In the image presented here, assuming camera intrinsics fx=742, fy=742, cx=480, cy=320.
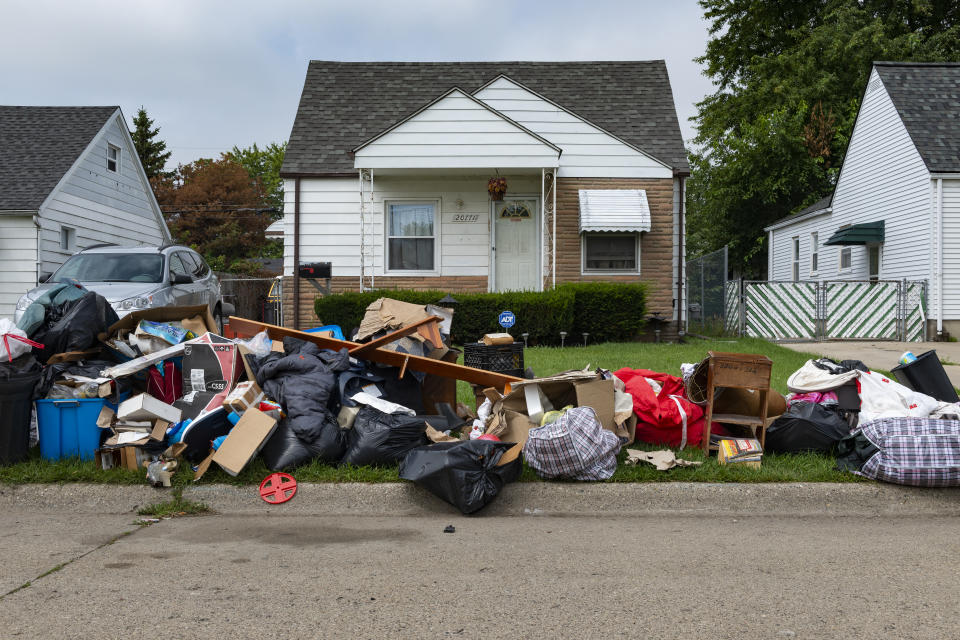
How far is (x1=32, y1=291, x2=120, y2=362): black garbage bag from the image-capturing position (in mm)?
5930

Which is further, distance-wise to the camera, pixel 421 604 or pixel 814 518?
pixel 814 518

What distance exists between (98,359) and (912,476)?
617 cm

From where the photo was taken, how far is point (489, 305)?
550 inches

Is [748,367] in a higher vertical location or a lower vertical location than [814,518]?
higher

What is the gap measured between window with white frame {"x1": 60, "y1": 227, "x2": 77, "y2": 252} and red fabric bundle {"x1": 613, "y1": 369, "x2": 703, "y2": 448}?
1779 cm

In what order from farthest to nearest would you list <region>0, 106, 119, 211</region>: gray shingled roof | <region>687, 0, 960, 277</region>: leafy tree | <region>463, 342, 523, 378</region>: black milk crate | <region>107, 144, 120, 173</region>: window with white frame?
<region>687, 0, 960, 277</region>: leafy tree → <region>107, 144, 120, 173</region>: window with white frame → <region>0, 106, 119, 211</region>: gray shingled roof → <region>463, 342, 523, 378</region>: black milk crate

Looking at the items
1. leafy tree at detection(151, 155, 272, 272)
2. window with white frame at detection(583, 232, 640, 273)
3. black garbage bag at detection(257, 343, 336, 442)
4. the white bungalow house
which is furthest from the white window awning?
leafy tree at detection(151, 155, 272, 272)

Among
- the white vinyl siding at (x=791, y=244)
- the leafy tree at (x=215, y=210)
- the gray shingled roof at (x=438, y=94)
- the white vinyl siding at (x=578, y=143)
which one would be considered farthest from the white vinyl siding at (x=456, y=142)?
the leafy tree at (x=215, y=210)

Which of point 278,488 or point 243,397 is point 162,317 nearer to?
point 243,397

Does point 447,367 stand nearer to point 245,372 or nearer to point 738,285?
point 245,372

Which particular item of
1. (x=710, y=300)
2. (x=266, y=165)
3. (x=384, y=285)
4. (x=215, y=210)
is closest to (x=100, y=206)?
(x=384, y=285)

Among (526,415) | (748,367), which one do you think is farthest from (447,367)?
(748,367)

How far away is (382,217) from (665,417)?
11.4 meters

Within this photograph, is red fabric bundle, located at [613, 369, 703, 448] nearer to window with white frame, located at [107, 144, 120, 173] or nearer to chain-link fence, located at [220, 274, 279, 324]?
chain-link fence, located at [220, 274, 279, 324]
